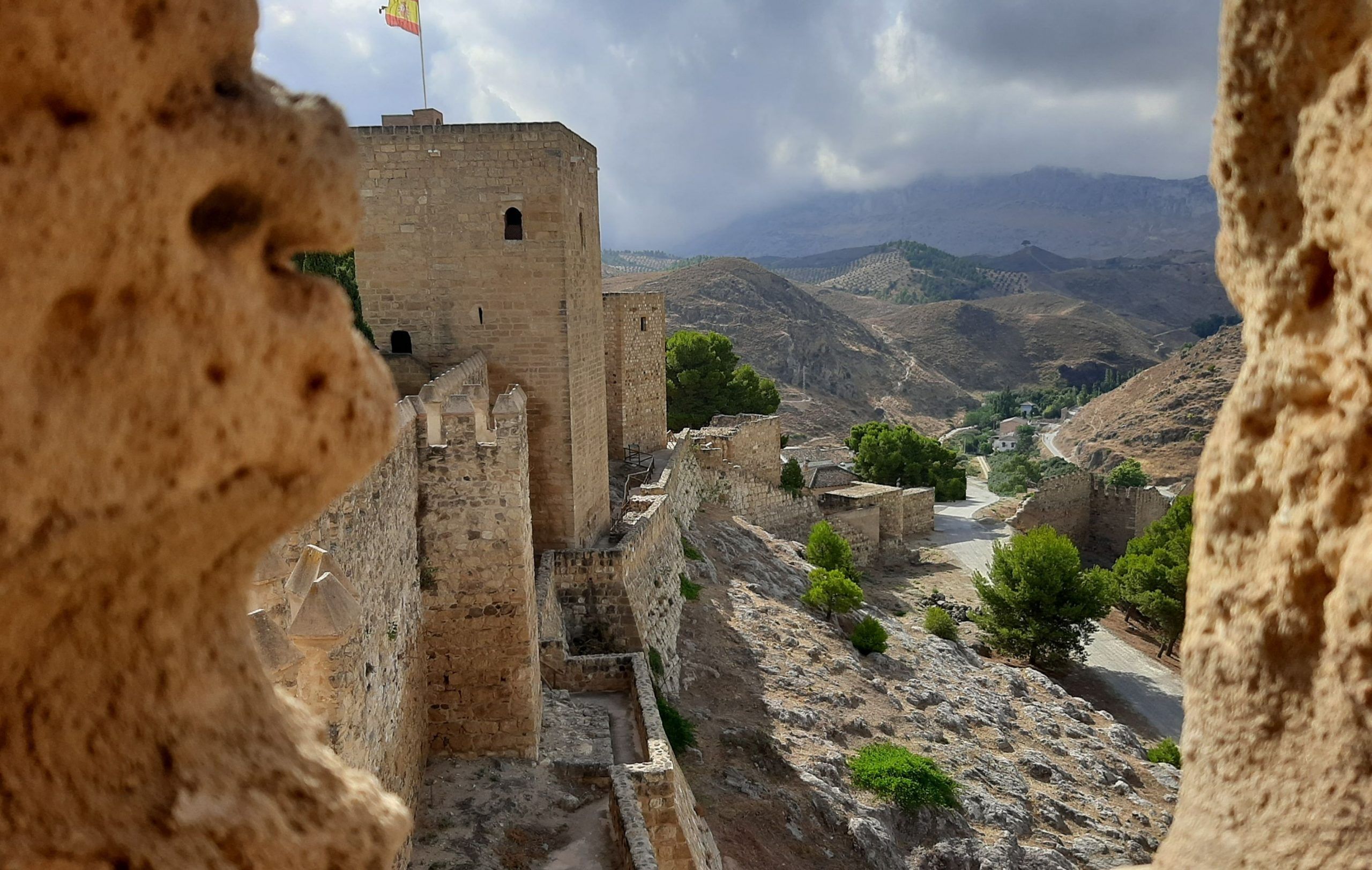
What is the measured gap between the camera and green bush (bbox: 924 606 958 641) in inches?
933

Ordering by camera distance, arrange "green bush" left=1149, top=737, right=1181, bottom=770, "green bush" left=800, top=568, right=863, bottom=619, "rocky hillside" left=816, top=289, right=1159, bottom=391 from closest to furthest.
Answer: "green bush" left=1149, top=737, right=1181, bottom=770, "green bush" left=800, top=568, right=863, bottom=619, "rocky hillside" left=816, top=289, right=1159, bottom=391

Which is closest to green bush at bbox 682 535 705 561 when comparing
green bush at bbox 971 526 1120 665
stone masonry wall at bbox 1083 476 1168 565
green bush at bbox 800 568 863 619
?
green bush at bbox 800 568 863 619

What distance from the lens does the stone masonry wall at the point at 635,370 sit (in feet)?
79.9

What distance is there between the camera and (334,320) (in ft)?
7.70

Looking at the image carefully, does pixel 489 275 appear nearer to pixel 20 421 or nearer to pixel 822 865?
pixel 822 865

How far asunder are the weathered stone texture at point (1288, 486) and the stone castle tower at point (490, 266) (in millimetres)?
13042

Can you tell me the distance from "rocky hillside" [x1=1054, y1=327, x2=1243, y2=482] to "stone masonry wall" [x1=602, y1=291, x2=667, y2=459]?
36.4 meters

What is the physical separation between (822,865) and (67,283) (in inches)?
462

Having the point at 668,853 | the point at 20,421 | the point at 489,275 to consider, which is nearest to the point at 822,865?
the point at 668,853

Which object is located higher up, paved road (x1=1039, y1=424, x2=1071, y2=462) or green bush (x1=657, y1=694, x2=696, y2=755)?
green bush (x1=657, y1=694, x2=696, y2=755)

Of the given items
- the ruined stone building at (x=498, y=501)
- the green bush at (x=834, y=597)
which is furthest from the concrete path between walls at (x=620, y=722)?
the green bush at (x=834, y=597)

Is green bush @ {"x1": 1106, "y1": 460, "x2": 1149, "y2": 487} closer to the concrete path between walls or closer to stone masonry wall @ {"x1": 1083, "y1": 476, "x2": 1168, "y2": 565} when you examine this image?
stone masonry wall @ {"x1": 1083, "y1": 476, "x2": 1168, "y2": 565}

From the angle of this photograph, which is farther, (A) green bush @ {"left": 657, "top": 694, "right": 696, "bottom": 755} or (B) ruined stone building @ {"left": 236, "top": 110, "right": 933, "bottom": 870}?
(A) green bush @ {"left": 657, "top": 694, "right": 696, "bottom": 755}

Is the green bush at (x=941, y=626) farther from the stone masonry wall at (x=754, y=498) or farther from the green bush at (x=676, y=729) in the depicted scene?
the green bush at (x=676, y=729)
